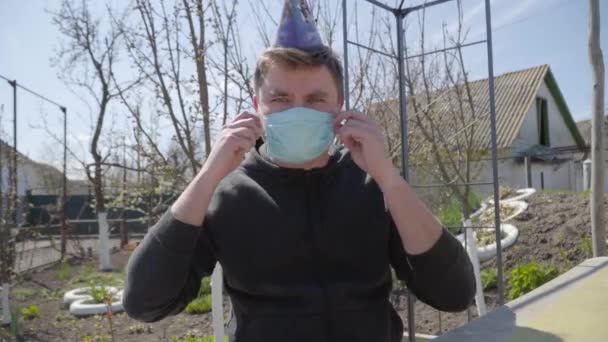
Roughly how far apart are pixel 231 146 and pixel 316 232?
0.37m

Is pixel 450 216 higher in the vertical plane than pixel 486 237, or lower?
higher

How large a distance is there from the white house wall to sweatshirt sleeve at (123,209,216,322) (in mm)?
15253

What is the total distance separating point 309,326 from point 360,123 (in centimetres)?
59

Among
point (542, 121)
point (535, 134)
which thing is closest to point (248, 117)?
point (535, 134)

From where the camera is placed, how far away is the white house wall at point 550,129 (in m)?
15.7

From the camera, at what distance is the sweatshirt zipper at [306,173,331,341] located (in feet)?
4.29

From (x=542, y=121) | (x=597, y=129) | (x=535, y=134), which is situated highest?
(x=542, y=121)

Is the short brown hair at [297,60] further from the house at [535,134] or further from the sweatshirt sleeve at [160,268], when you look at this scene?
the house at [535,134]

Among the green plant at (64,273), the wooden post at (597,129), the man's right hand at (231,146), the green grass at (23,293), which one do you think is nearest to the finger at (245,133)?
the man's right hand at (231,146)

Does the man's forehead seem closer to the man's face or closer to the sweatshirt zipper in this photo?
the man's face

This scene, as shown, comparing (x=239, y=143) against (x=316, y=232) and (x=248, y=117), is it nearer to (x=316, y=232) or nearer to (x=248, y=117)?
(x=248, y=117)

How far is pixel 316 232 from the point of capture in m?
1.39

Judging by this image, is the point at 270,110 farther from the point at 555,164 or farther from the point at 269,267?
the point at 555,164

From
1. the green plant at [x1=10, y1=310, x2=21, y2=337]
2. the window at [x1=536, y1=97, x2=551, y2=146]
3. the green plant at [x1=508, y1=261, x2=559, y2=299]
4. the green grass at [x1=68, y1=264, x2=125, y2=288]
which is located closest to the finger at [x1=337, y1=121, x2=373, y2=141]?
the green plant at [x1=508, y1=261, x2=559, y2=299]
